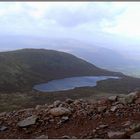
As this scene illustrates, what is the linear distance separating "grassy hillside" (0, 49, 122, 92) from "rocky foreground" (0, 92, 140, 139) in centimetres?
5775

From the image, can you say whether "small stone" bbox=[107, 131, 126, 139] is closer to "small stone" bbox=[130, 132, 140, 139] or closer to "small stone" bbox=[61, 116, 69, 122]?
"small stone" bbox=[130, 132, 140, 139]

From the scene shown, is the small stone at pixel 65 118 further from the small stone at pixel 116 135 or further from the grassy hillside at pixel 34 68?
the grassy hillside at pixel 34 68

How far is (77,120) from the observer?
14797 mm

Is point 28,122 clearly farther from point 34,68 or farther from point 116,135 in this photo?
point 34,68

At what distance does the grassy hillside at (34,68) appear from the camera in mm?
83000

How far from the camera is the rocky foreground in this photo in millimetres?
13555

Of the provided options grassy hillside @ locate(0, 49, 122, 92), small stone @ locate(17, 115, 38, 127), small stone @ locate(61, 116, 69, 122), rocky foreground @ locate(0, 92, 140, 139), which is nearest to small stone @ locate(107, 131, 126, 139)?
rocky foreground @ locate(0, 92, 140, 139)

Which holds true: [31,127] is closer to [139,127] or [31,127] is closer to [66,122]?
[66,122]

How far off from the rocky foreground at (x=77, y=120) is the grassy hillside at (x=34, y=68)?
57.8 m

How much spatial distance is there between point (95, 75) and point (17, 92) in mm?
52499

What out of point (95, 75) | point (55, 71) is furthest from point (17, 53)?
point (95, 75)

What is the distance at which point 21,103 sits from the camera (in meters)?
57.5

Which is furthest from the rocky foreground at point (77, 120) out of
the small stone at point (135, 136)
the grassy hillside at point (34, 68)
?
the grassy hillside at point (34, 68)

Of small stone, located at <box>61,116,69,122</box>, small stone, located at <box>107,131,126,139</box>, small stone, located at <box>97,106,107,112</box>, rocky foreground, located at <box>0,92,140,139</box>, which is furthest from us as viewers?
small stone, located at <box>97,106,107,112</box>
